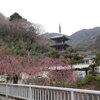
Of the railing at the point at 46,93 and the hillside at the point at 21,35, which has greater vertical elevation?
the hillside at the point at 21,35

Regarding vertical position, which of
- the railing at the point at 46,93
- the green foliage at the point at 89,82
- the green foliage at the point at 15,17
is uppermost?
the green foliage at the point at 15,17

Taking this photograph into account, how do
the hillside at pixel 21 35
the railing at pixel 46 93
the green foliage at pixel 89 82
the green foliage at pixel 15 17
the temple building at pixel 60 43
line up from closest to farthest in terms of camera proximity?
the railing at pixel 46 93 < the green foliage at pixel 89 82 < the hillside at pixel 21 35 < the temple building at pixel 60 43 < the green foliage at pixel 15 17

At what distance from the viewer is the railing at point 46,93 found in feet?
10.7

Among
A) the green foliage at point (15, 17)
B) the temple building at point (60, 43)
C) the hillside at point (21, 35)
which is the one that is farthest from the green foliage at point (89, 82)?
the green foliage at point (15, 17)

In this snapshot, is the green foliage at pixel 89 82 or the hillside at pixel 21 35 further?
the hillside at pixel 21 35

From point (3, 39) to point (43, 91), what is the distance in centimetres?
2913

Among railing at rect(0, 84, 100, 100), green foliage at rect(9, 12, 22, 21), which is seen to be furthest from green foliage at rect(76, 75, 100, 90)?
green foliage at rect(9, 12, 22, 21)

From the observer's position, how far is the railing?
3.26 m

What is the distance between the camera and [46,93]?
430cm

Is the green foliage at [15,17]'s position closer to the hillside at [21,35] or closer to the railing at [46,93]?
the hillside at [21,35]

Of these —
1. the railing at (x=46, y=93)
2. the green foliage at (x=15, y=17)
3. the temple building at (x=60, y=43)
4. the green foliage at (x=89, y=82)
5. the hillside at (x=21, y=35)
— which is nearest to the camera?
the railing at (x=46, y=93)

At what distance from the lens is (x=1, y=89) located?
679 cm

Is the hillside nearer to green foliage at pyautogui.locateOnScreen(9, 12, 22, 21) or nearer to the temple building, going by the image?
green foliage at pyautogui.locateOnScreen(9, 12, 22, 21)

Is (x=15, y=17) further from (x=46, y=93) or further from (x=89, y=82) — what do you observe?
(x=46, y=93)
